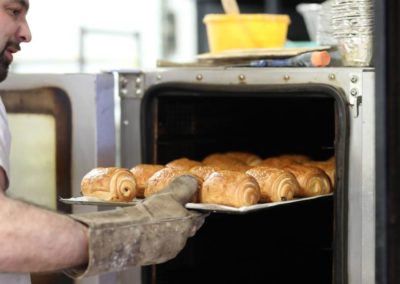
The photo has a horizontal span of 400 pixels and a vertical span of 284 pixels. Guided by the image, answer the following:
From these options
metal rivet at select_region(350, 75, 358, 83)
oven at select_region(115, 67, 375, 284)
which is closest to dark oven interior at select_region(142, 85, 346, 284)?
oven at select_region(115, 67, 375, 284)

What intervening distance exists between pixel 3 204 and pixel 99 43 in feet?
21.0

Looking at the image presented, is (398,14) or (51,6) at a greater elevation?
(51,6)

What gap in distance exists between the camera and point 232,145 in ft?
7.46

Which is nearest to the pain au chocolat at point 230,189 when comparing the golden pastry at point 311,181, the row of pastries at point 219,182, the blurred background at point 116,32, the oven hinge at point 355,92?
the row of pastries at point 219,182

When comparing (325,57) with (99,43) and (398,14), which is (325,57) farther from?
(99,43)

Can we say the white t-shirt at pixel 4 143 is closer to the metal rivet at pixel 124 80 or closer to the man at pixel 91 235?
the man at pixel 91 235

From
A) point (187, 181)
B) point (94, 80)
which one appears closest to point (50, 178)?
point (94, 80)

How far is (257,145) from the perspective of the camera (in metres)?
2.31

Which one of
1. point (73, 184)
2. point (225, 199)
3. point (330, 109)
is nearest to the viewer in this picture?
point (225, 199)

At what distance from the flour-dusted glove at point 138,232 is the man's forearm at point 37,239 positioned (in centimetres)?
3

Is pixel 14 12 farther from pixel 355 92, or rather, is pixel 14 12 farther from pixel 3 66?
pixel 355 92

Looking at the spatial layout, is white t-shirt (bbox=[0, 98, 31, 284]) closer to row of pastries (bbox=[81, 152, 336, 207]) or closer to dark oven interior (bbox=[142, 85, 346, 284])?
row of pastries (bbox=[81, 152, 336, 207])

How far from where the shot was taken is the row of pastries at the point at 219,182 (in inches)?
65.6

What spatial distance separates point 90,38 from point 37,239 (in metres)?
5.48
